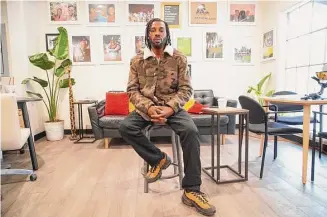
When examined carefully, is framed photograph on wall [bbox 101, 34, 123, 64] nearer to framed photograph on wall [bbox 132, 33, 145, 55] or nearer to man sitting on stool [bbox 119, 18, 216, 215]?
framed photograph on wall [bbox 132, 33, 145, 55]

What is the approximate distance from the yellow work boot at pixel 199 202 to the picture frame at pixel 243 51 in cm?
304

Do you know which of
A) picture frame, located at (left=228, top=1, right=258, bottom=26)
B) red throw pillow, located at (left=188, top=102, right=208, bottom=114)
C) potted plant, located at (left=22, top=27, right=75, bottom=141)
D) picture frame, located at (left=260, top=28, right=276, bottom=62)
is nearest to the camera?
red throw pillow, located at (left=188, top=102, right=208, bottom=114)

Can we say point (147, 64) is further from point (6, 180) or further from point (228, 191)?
point (6, 180)

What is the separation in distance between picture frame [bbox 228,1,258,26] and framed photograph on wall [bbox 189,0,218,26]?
0.91 ft

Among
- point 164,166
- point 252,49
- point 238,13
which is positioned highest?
point 238,13

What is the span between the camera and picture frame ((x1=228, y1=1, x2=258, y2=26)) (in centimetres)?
393

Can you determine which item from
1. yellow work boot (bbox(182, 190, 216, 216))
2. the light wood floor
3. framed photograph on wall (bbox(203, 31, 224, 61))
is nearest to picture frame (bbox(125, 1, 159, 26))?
framed photograph on wall (bbox(203, 31, 224, 61))

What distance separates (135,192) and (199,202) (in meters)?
0.56

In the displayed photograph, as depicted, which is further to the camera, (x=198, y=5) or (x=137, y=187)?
(x=198, y=5)

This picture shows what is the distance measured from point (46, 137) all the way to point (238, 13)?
390 cm

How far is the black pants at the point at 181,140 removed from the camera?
62.0 inches

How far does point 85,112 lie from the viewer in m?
3.97

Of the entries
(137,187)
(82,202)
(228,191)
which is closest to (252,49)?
(228,191)

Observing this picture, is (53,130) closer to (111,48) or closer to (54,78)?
(54,78)
